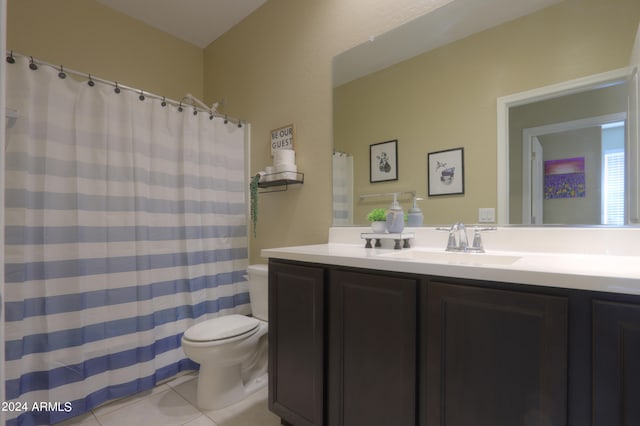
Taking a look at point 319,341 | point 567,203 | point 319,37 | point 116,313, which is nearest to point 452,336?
point 319,341

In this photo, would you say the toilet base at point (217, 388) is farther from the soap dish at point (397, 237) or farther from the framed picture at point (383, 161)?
the framed picture at point (383, 161)

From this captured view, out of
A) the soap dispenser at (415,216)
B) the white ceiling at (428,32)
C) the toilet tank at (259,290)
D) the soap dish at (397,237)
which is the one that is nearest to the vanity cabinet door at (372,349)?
the soap dish at (397,237)

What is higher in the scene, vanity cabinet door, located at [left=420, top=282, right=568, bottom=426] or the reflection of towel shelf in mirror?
the reflection of towel shelf in mirror

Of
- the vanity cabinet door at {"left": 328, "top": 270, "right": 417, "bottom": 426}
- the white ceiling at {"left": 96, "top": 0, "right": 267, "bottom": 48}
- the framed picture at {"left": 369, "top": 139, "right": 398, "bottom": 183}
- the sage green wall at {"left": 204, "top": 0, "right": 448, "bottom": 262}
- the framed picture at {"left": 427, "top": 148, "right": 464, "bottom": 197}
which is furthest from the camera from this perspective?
the white ceiling at {"left": 96, "top": 0, "right": 267, "bottom": 48}

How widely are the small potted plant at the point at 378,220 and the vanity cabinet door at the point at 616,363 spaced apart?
93 cm

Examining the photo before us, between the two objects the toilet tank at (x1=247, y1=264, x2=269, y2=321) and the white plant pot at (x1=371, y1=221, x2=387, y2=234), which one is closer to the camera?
the white plant pot at (x1=371, y1=221, x2=387, y2=234)

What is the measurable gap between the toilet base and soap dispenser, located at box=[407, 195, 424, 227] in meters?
1.30

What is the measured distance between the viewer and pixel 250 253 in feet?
7.97

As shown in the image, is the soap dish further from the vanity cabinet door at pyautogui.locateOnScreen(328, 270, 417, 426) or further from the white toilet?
the white toilet

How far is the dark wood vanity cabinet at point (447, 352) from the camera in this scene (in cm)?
71

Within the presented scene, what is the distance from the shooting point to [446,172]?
1464 mm

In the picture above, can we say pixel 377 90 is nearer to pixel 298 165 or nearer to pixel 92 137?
pixel 298 165

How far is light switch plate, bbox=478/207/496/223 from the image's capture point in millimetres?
1336

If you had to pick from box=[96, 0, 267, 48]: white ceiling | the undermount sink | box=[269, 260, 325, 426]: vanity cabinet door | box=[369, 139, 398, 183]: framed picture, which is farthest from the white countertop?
box=[96, 0, 267, 48]: white ceiling
